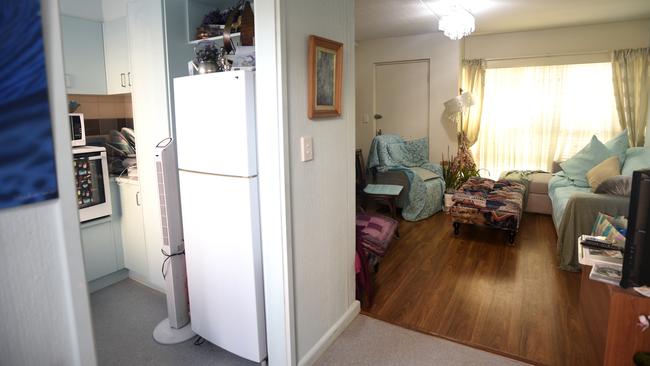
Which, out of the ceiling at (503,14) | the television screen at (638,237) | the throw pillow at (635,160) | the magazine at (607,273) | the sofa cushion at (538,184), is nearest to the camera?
the television screen at (638,237)

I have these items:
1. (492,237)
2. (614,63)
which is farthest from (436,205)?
(614,63)

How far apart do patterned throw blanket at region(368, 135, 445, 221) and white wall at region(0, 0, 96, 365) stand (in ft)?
14.0

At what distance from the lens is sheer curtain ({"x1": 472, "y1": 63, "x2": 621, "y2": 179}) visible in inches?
209

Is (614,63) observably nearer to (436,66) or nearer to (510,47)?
(510,47)

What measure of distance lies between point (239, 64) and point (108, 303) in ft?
6.77

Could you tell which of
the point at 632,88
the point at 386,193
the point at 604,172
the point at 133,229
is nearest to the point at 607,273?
the point at 604,172

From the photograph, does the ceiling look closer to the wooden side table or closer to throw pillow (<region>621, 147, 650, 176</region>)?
throw pillow (<region>621, 147, 650, 176</region>)

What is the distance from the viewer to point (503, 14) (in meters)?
4.51

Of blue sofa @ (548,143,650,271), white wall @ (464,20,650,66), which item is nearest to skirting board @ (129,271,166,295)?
blue sofa @ (548,143,650,271)

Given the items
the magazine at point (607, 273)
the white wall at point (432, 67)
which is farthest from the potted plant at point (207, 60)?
the white wall at point (432, 67)

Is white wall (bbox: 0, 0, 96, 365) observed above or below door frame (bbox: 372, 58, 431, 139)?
below

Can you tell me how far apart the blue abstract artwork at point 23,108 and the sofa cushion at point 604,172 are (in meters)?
4.25

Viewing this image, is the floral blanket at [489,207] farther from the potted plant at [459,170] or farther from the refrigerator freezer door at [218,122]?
the refrigerator freezer door at [218,122]

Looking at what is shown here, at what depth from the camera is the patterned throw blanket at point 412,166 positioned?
16.1 ft
